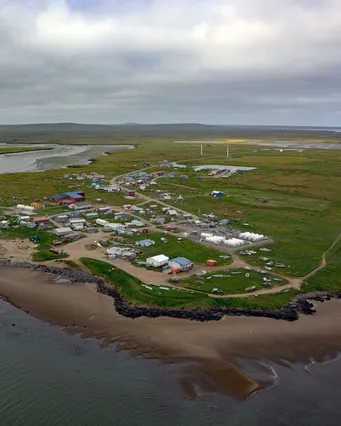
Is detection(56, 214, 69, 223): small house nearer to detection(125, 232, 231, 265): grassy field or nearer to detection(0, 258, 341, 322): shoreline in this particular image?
detection(125, 232, 231, 265): grassy field

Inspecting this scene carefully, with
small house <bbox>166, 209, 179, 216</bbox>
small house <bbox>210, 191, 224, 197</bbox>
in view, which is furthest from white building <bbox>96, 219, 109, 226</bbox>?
small house <bbox>210, 191, 224, 197</bbox>

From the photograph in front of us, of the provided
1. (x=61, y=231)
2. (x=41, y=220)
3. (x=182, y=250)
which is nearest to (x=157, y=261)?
(x=182, y=250)

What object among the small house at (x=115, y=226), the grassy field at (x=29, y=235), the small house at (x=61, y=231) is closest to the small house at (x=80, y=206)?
the small house at (x=61, y=231)

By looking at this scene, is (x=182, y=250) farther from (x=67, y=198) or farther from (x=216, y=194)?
(x=216, y=194)

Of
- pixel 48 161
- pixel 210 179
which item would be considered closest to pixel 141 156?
pixel 48 161

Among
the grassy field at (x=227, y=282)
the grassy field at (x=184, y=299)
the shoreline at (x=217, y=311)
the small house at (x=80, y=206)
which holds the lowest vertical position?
the shoreline at (x=217, y=311)

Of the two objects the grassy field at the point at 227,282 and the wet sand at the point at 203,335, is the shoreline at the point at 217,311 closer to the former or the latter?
the wet sand at the point at 203,335

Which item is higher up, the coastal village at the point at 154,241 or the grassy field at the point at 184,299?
the coastal village at the point at 154,241
